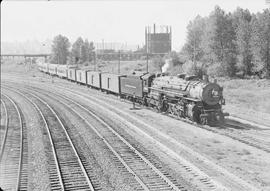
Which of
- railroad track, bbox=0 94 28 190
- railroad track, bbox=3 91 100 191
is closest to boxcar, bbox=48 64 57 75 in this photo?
railroad track, bbox=0 94 28 190

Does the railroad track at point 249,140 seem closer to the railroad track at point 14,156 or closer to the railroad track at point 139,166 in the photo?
the railroad track at point 139,166

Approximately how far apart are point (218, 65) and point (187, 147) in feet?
114

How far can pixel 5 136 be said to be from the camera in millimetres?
24453

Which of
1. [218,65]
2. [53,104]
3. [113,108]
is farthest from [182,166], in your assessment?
[218,65]

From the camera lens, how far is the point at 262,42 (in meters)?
47.4

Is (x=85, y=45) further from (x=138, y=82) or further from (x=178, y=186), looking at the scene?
(x=178, y=186)

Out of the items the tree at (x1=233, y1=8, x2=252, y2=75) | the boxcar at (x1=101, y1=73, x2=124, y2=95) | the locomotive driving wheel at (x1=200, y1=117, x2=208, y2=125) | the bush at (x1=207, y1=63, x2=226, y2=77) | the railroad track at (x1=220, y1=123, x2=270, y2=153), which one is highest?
the tree at (x1=233, y1=8, x2=252, y2=75)

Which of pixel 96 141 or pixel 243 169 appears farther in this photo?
pixel 96 141

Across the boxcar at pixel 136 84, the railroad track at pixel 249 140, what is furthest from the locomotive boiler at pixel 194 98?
the boxcar at pixel 136 84

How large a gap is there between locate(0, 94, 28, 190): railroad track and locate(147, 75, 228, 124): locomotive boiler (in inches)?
444

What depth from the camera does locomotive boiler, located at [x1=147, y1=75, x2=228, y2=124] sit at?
25.4 m

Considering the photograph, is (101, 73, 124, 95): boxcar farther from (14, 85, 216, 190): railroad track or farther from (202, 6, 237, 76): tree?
(14, 85, 216, 190): railroad track

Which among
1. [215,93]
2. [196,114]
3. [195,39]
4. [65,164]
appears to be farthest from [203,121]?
[195,39]

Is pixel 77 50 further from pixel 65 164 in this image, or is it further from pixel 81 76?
pixel 65 164
